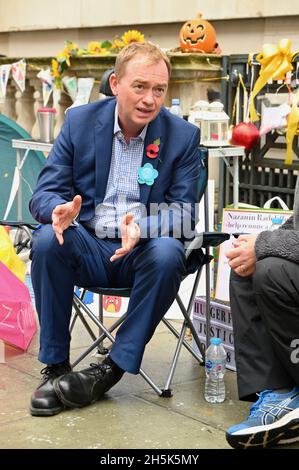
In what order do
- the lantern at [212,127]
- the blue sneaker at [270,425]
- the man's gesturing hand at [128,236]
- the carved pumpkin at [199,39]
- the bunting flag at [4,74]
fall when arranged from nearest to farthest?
the blue sneaker at [270,425] < the man's gesturing hand at [128,236] < the lantern at [212,127] < the carved pumpkin at [199,39] < the bunting flag at [4,74]

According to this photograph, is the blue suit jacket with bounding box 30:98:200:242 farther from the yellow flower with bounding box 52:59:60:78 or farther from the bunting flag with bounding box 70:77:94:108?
the yellow flower with bounding box 52:59:60:78

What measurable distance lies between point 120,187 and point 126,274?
1.34 feet

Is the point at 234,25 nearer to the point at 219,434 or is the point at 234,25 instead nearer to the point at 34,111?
the point at 34,111

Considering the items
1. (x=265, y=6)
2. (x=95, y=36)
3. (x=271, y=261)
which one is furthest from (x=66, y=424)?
(x=95, y=36)

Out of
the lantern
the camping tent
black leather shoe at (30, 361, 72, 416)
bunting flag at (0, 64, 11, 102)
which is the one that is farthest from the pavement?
bunting flag at (0, 64, 11, 102)

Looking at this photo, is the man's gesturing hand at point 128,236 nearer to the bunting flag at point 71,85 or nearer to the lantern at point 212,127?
the lantern at point 212,127

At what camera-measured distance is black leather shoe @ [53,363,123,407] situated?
378 cm

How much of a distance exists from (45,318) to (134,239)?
1.74 ft

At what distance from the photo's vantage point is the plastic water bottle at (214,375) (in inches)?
157

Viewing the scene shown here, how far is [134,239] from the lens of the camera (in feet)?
12.4

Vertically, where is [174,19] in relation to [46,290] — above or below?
above

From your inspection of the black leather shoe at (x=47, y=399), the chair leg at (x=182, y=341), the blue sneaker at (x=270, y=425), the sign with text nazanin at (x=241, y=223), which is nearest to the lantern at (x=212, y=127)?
the sign with text nazanin at (x=241, y=223)

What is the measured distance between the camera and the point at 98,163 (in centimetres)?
407

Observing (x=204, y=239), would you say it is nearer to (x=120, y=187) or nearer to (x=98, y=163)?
(x=120, y=187)
